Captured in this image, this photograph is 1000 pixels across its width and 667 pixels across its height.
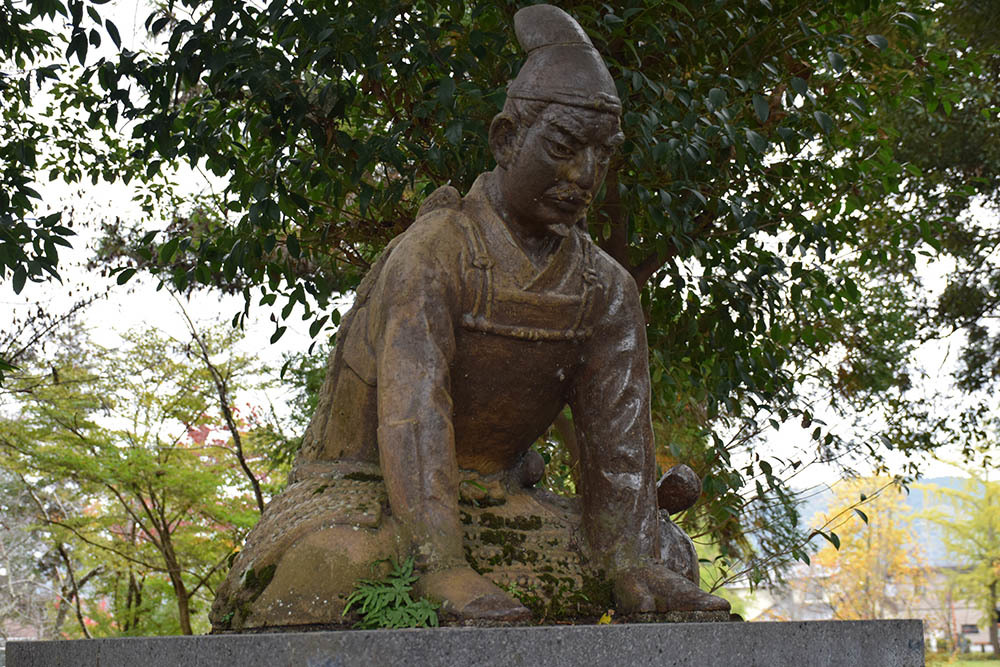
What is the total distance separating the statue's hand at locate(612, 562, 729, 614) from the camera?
2.90 m

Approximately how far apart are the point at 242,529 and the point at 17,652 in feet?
23.9

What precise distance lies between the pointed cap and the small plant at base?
1327 millimetres

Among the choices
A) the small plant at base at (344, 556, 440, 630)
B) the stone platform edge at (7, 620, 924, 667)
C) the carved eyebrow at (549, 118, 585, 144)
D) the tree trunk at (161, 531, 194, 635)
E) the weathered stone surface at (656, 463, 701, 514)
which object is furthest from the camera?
the tree trunk at (161, 531, 194, 635)

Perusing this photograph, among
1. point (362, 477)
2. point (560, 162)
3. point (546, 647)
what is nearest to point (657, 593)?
point (546, 647)

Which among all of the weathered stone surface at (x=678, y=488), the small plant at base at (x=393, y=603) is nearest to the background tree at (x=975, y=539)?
the weathered stone surface at (x=678, y=488)

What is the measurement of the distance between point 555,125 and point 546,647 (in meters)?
1.41

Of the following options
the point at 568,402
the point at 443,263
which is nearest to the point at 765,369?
the point at 568,402

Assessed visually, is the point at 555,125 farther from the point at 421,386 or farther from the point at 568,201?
the point at 421,386

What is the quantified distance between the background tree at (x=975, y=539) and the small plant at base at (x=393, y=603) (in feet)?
83.9

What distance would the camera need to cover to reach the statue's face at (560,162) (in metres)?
A: 3.02

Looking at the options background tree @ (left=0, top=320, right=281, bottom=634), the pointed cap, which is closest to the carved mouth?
the pointed cap

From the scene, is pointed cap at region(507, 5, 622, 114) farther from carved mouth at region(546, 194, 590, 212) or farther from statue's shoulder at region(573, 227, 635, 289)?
statue's shoulder at region(573, 227, 635, 289)

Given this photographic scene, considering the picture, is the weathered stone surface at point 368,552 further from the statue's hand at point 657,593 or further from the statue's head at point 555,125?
the statue's head at point 555,125

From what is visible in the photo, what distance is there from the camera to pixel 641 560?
313 cm
